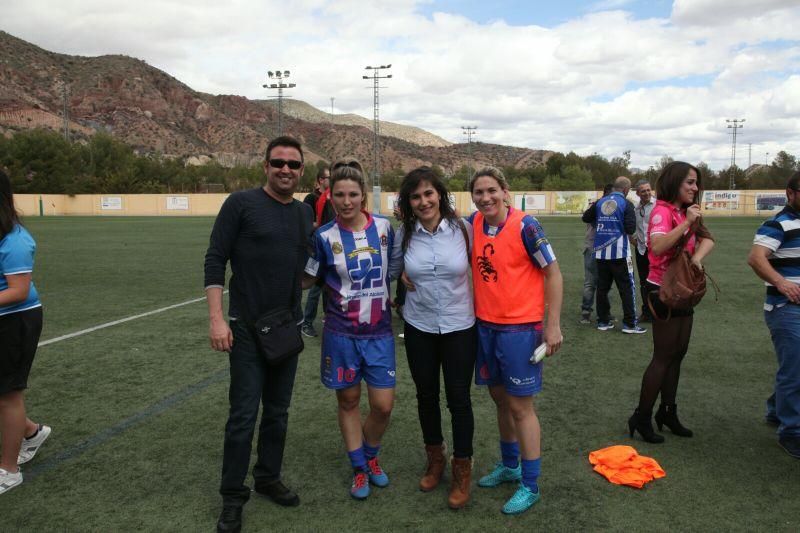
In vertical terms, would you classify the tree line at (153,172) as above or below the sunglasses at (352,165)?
above

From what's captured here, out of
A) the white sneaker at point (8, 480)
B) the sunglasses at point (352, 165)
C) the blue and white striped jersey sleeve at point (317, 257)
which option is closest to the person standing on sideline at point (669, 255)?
the sunglasses at point (352, 165)

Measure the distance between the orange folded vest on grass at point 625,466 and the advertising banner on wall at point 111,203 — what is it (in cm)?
5341

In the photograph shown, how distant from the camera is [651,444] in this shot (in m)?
3.95

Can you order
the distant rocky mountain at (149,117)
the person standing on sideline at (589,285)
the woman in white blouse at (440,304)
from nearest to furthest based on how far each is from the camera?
1. the woman in white blouse at (440,304)
2. the person standing on sideline at (589,285)
3. the distant rocky mountain at (149,117)

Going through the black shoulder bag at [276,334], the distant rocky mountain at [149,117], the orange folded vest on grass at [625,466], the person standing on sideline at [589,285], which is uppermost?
the distant rocky mountain at [149,117]

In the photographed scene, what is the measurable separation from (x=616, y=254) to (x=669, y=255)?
338 cm

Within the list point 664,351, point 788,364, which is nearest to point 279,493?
point 664,351

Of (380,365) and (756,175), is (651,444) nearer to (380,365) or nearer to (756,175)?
(380,365)

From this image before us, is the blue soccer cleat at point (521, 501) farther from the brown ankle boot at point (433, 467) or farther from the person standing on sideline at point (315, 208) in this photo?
the person standing on sideline at point (315, 208)

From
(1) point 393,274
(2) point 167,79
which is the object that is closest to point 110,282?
(1) point 393,274

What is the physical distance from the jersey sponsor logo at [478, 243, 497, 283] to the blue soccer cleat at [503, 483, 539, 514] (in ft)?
3.71

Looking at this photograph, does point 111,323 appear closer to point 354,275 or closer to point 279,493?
point 279,493

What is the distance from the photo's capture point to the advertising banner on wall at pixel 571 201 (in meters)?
43.0

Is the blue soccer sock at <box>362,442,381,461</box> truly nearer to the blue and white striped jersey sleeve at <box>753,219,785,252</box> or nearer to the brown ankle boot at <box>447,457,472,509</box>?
the brown ankle boot at <box>447,457,472,509</box>
